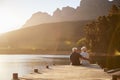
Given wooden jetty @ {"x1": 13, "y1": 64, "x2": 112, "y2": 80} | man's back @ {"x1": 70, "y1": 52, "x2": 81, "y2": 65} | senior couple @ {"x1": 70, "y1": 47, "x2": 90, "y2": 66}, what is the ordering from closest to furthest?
wooden jetty @ {"x1": 13, "y1": 64, "x2": 112, "y2": 80}, man's back @ {"x1": 70, "y1": 52, "x2": 81, "y2": 65}, senior couple @ {"x1": 70, "y1": 47, "x2": 90, "y2": 66}

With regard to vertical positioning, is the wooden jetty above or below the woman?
below

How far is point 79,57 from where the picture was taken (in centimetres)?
3078

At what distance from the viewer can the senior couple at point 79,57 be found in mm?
30961

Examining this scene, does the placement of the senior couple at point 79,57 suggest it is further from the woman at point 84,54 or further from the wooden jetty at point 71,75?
the wooden jetty at point 71,75

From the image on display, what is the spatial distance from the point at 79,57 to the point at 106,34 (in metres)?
62.9

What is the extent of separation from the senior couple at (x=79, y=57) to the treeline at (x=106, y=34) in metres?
52.1

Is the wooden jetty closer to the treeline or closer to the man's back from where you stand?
the man's back

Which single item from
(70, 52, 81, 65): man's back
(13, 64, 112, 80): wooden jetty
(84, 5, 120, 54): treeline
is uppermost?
(84, 5, 120, 54): treeline

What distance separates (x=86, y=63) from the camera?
108ft

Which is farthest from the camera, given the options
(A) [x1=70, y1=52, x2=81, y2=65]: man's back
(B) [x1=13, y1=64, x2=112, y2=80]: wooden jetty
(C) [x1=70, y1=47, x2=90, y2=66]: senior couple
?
(C) [x1=70, y1=47, x2=90, y2=66]: senior couple

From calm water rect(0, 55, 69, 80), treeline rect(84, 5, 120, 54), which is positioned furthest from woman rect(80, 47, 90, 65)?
treeline rect(84, 5, 120, 54)

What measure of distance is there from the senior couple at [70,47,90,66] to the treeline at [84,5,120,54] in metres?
52.1

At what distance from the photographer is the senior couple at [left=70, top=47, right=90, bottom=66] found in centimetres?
3096

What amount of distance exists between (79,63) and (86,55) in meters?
1.10
